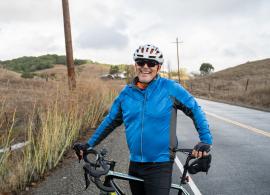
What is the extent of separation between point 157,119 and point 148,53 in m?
0.59

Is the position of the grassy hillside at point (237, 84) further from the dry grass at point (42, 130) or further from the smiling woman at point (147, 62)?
the smiling woman at point (147, 62)

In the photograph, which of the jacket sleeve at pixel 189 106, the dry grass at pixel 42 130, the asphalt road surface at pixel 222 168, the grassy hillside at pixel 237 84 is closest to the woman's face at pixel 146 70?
the jacket sleeve at pixel 189 106

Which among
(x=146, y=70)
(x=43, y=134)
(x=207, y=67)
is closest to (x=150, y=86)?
(x=146, y=70)

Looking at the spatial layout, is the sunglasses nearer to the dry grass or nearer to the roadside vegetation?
the dry grass

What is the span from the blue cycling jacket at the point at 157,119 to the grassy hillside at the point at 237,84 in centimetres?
2678

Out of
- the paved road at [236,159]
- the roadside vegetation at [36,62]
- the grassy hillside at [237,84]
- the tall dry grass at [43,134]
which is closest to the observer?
the paved road at [236,159]

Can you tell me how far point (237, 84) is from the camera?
65.4 metres

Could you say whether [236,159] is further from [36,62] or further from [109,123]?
[36,62]

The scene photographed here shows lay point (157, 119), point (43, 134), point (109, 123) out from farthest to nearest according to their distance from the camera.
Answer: point (43, 134), point (109, 123), point (157, 119)

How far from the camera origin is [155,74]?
3965 mm

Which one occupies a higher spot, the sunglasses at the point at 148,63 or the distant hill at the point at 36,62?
the distant hill at the point at 36,62

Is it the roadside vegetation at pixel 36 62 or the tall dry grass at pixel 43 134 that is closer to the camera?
the tall dry grass at pixel 43 134

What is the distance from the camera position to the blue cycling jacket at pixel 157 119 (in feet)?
12.3

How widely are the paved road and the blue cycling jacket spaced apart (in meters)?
3.35
